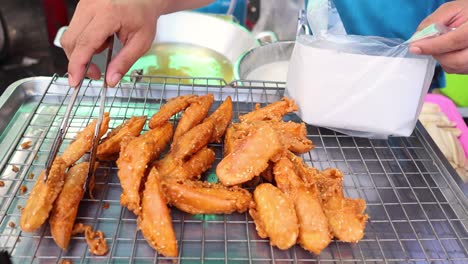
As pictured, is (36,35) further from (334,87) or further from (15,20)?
(334,87)

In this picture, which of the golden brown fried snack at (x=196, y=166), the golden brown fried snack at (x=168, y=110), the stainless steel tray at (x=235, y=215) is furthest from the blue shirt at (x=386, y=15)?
the golden brown fried snack at (x=196, y=166)

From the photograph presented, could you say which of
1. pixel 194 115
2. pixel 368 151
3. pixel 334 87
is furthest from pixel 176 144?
pixel 368 151

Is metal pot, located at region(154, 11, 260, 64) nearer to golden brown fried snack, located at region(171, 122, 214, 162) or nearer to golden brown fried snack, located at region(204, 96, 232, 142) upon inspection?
golden brown fried snack, located at region(204, 96, 232, 142)

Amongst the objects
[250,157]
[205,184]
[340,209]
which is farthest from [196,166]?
[340,209]

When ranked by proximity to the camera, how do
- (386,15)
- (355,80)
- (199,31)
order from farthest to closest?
1. (199,31)
2. (386,15)
3. (355,80)

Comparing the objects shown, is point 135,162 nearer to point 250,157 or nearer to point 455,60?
point 250,157

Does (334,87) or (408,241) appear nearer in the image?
(408,241)

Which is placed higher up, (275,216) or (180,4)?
(180,4)
